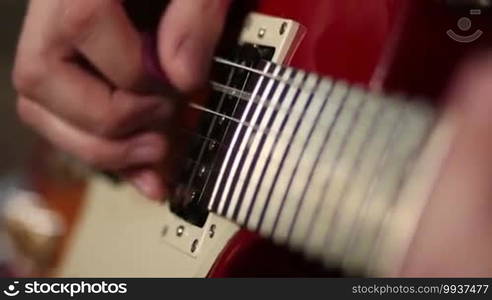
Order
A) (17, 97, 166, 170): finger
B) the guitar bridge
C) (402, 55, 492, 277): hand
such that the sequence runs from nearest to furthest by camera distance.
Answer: (402, 55, 492, 277): hand
the guitar bridge
(17, 97, 166, 170): finger

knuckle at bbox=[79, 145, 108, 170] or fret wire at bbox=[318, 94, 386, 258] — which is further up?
fret wire at bbox=[318, 94, 386, 258]

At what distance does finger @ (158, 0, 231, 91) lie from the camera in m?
0.59

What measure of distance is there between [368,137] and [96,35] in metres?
0.26

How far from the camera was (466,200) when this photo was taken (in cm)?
36

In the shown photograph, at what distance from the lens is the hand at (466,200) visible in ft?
1.16

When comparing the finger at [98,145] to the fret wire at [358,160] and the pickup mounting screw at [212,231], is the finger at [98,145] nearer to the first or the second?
the pickup mounting screw at [212,231]

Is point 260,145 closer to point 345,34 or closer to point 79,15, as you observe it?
point 345,34

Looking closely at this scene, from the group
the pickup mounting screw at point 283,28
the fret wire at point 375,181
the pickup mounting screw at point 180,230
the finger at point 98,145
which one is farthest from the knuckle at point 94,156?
the fret wire at point 375,181

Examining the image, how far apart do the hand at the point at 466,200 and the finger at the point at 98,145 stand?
321 millimetres

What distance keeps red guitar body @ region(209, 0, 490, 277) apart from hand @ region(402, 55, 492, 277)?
0.11 metres

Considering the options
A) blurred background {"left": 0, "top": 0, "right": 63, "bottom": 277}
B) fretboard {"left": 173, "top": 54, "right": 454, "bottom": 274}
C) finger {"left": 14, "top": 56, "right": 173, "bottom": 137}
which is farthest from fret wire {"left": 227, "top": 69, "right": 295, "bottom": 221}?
blurred background {"left": 0, "top": 0, "right": 63, "bottom": 277}

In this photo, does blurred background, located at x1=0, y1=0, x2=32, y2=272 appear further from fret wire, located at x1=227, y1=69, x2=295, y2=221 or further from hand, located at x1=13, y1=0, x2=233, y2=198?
fret wire, located at x1=227, y1=69, x2=295, y2=221

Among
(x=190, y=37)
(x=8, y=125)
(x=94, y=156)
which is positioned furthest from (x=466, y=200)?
(x=8, y=125)

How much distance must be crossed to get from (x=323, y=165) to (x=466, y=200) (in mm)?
119
